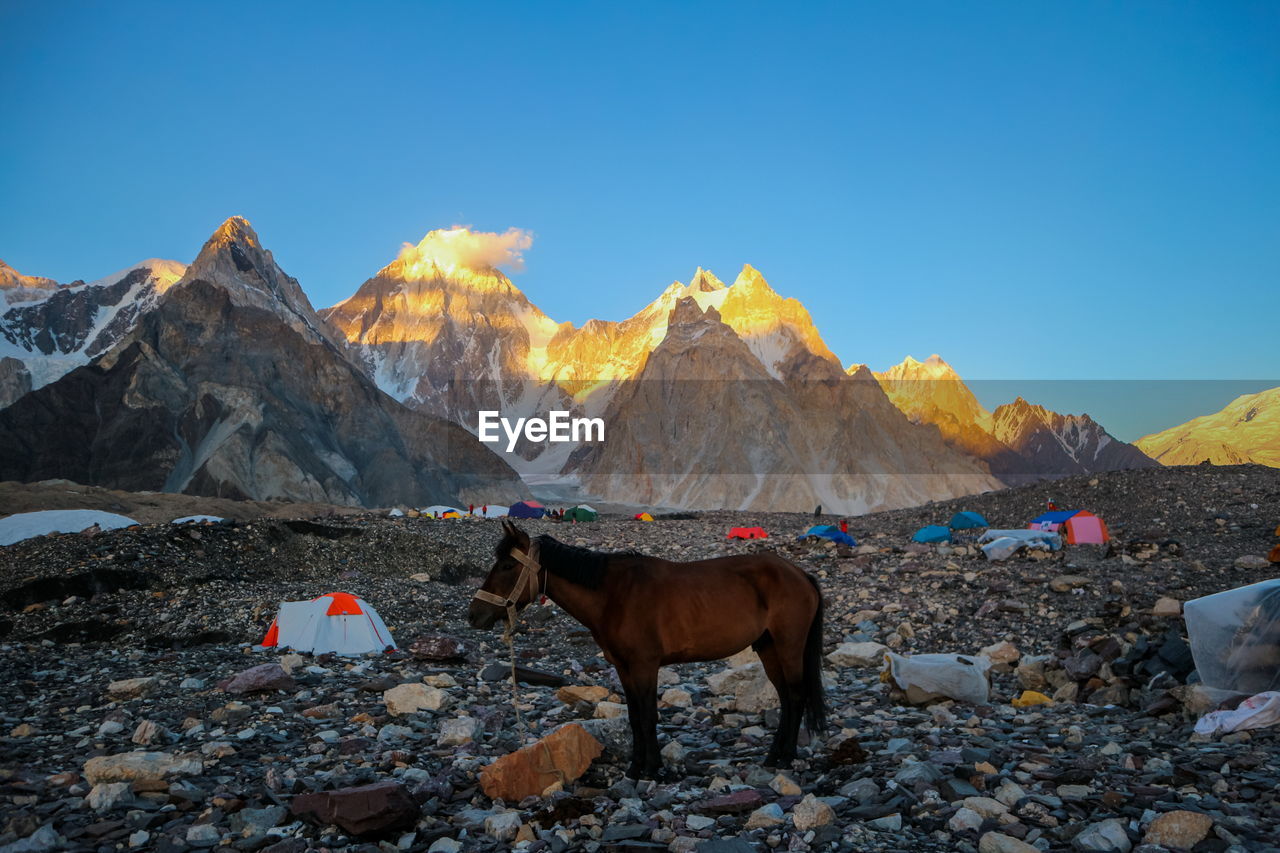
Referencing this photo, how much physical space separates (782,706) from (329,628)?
830 centimetres

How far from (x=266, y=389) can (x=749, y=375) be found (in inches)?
3191

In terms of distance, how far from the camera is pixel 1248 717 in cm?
696

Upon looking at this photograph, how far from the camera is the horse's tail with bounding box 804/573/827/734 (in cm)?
728

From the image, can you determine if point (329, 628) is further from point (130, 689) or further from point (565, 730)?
point (565, 730)

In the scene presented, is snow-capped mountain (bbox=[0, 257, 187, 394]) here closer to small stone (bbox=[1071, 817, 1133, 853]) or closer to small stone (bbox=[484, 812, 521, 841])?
small stone (bbox=[484, 812, 521, 841])

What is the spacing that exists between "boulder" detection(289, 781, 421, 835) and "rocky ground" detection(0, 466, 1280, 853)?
0.05 ft

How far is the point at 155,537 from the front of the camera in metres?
19.0

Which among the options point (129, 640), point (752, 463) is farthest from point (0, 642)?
point (752, 463)

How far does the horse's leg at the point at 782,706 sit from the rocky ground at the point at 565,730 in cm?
26

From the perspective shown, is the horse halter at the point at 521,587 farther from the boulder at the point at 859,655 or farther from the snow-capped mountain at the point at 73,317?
the snow-capped mountain at the point at 73,317

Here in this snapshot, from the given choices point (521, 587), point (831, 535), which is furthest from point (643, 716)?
point (831, 535)

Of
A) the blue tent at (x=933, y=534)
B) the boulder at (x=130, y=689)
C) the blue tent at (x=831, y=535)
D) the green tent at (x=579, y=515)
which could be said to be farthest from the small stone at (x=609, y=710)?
the green tent at (x=579, y=515)

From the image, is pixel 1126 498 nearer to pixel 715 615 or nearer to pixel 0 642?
pixel 715 615

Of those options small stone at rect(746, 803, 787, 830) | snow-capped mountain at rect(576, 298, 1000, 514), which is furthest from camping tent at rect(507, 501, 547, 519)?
snow-capped mountain at rect(576, 298, 1000, 514)
